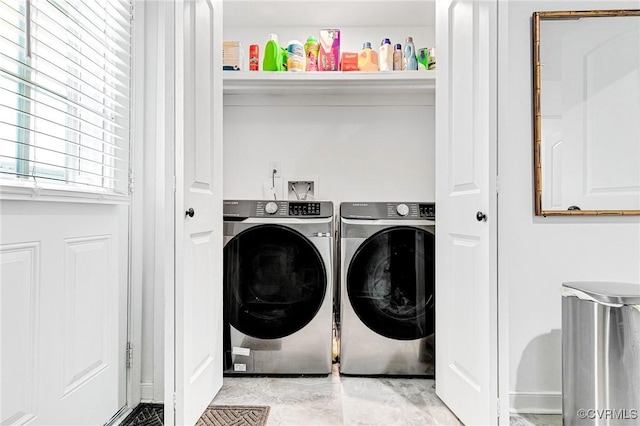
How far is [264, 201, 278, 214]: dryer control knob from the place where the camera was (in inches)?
82.7

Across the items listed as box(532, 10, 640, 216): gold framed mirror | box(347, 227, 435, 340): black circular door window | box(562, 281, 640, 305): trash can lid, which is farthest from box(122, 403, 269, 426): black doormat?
box(532, 10, 640, 216): gold framed mirror

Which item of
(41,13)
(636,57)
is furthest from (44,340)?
(636,57)

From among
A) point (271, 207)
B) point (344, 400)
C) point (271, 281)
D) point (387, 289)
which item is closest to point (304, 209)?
point (271, 207)

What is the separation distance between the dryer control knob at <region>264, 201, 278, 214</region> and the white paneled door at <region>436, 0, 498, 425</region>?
2.74 ft

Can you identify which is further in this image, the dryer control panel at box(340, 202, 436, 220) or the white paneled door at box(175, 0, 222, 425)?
the dryer control panel at box(340, 202, 436, 220)

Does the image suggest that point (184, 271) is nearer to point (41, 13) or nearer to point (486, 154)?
point (41, 13)

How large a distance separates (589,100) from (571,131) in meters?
0.16

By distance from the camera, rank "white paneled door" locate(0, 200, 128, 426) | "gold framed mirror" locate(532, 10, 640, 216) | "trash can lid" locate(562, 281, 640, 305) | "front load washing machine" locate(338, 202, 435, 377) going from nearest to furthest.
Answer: "white paneled door" locate(0, 200, 128, 426)
"trash can lid" locate(562, 281, 640, 305)
"gold framed mirror" locate(532, 10, 640, 216)
"front load washing machine" locate(338, 202, 435, 377)

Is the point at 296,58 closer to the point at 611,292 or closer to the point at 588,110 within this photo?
the point at 588,110

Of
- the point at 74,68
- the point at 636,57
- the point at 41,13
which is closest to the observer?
the point at 41,13

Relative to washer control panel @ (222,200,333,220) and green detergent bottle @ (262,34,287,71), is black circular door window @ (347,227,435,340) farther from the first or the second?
green detergent bottle @ (262,34,287,71)

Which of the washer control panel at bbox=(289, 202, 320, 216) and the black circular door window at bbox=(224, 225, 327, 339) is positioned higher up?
the washer control panel at bbox=(289, 202, 320, 216)

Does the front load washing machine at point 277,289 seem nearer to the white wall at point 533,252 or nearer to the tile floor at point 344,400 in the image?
the tile floor at point 344,400

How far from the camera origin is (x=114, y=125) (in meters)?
1.56
